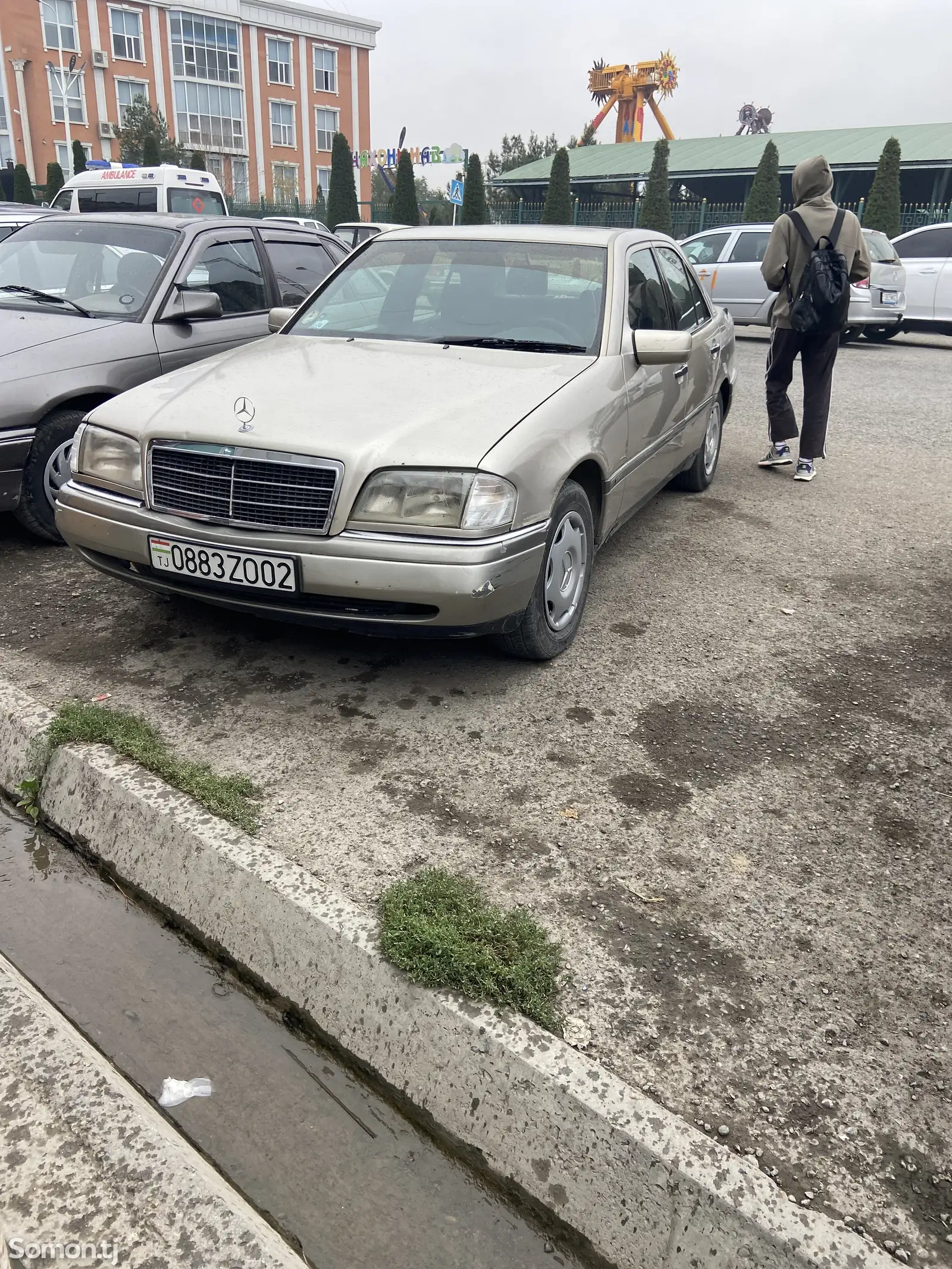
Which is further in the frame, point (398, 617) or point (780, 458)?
point (780, 458)

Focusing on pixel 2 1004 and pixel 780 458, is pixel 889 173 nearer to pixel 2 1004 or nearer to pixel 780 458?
pixel 780 458

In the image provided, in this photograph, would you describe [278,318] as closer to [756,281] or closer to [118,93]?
[756,281]

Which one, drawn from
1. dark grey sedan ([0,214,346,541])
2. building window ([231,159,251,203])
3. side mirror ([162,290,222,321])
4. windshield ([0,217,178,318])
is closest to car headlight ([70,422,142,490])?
dark grey sedan ([0,214,346,541])

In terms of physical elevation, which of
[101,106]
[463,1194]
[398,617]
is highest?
[101,106]

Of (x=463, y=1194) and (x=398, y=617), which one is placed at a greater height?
(x=398, y=617)

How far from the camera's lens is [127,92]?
54.8 metres

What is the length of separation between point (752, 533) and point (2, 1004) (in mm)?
4714

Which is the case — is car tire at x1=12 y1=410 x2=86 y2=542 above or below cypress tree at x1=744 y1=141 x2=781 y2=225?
below

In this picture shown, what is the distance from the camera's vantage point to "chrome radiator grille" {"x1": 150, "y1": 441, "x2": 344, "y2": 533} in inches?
129

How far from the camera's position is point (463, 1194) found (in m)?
1.91

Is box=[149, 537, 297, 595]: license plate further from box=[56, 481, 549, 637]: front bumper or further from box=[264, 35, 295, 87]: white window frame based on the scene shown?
box=[264, 35, 295, 87]: white window frame

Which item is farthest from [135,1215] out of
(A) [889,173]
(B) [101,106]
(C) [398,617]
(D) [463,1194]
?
(B) [101,106]

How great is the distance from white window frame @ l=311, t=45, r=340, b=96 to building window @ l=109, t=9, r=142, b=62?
11365 millimetres

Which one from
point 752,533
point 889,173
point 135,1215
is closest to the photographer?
point 135,1215
